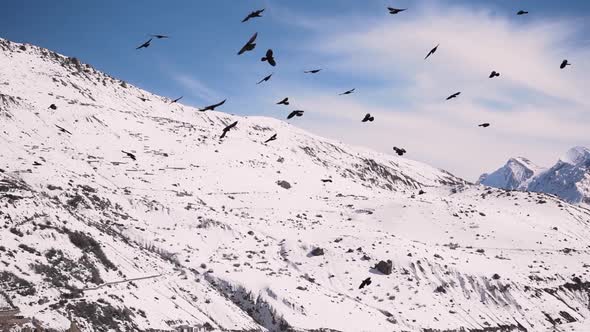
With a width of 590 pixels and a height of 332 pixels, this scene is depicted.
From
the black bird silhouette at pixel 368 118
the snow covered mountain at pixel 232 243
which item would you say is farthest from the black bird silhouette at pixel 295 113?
the snow covered mountain at pixel 232 243

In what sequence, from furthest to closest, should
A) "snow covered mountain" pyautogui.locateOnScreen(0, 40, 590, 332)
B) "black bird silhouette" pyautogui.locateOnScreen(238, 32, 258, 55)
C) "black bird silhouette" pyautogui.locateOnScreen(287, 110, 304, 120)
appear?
"snow covered mountain" pyautogui.locateOnScreen(0, 40, 590, 332)
"black bird silhouette" pyautogui.locateOnScreen(287, 110, 304, 120)
"black bird silhouette" pyautogui.locateOnScreen(238, 32, 258, 55)

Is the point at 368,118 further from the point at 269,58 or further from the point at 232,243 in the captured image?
the point at 232,243

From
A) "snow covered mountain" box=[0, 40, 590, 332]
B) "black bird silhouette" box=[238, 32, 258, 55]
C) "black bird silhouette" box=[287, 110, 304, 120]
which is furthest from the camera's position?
"snow covered mountain" box=[0, 40, 590, 332]

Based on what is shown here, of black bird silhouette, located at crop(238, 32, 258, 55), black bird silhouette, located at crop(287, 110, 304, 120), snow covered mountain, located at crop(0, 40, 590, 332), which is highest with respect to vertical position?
black bird silhouette, located at crop(238, 32, 258, 55)

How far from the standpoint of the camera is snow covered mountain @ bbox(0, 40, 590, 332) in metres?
25.3

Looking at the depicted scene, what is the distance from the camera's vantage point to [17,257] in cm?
2334

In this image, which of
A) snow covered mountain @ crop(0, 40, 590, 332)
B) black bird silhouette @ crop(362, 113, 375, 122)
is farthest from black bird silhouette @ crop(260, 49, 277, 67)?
snow covered mountain @ crop(0, 40, 590, 332)

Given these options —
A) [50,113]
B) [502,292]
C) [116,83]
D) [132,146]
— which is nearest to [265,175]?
[132,146]

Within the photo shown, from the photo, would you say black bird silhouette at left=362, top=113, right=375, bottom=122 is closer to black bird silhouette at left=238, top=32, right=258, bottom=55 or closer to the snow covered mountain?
black bird silhouette at left=238, top=32, right=258, bottom=55

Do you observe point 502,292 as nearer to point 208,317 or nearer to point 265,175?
point 208,317

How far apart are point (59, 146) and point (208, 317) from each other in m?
31.0

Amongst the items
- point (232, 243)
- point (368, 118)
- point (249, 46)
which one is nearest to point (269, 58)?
point (249, 46)

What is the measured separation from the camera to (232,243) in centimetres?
3812

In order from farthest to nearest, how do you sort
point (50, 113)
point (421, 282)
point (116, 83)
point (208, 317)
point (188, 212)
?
point (116, 83), point (50, 113), point (188, 212), point (421, 282), point (208, 317)
